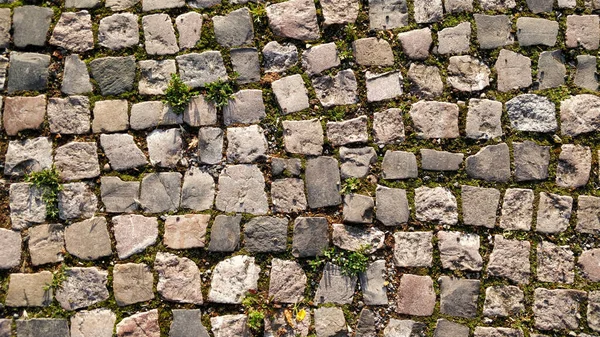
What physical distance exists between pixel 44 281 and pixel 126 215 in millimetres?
773

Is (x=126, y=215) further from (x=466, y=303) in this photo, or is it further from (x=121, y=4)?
(x=466, y=303)

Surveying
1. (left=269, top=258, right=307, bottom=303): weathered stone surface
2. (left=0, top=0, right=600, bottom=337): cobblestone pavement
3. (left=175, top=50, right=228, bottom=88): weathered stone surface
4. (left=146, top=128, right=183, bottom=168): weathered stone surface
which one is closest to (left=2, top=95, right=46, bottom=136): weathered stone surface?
(left=0, top=0, right=600, bottom=337): cobblestone pavement

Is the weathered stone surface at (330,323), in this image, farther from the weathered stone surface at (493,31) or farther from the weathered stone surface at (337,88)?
the weathered stone surface at (493,31)

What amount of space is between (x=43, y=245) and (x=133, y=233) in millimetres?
685

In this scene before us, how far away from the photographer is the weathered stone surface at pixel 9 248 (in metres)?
3.90

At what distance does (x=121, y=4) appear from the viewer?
4148 mm

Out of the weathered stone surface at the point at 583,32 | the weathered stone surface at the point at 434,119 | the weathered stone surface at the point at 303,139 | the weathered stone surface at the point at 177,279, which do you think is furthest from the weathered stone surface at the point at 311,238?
the weathered stone surface at the point at 583,32

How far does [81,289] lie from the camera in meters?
3.88

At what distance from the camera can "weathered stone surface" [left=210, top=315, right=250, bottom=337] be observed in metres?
3.85

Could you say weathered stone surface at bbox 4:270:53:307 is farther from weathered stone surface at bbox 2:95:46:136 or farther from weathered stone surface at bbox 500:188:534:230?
weathered stone surface at bbox 500:188:534:230

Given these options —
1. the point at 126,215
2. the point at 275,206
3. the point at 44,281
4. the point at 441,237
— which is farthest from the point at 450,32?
the point at 44,281

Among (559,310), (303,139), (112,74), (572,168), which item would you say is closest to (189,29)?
(112,74)

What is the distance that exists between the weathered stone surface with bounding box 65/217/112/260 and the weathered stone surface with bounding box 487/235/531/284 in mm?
2929

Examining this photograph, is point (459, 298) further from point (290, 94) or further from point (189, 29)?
point (189, 29)
